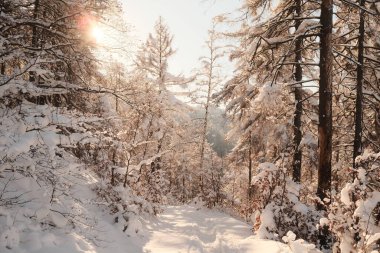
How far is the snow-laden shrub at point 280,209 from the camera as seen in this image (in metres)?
8.59

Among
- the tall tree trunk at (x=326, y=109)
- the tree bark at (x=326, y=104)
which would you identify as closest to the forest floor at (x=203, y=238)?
the tall tree trunk at (x=326, y=109)

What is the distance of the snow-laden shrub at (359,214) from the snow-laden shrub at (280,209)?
2.86 metres

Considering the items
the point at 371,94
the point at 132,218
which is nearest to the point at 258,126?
the point at 371,94

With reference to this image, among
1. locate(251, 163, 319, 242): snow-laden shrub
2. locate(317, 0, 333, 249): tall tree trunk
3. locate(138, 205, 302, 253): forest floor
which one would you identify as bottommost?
locate(138, 205, 302, 253): forest floor

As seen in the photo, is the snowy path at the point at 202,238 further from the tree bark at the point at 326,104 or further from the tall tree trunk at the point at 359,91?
the tall tree trunk at the point at 359,91

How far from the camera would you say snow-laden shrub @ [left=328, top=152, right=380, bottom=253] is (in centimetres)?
521

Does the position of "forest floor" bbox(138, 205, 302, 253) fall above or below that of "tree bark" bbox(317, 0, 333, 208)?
below

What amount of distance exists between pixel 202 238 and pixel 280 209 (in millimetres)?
2115

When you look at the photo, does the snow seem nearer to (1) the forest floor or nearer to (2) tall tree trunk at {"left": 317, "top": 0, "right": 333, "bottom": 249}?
(1) the forest floor

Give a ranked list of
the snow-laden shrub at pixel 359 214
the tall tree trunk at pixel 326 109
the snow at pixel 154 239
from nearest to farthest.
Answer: the snow-laden shrub at pixel 359 214 < the snow at pixel 154 239 < the tall tree trunk at pixel 326 109

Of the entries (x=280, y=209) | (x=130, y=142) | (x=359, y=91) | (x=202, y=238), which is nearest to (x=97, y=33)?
(x=130, y=142)

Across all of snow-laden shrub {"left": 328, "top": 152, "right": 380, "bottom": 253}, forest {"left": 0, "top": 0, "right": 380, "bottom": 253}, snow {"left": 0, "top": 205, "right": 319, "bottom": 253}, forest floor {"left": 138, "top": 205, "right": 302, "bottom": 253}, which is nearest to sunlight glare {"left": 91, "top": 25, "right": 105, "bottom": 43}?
forest {"left": 0, "top": 0, "right": 380, "bottom": 253}

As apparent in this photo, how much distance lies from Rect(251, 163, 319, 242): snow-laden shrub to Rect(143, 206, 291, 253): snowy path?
526 millimetres

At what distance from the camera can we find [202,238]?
943cm
